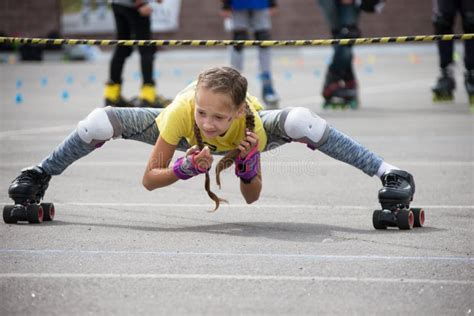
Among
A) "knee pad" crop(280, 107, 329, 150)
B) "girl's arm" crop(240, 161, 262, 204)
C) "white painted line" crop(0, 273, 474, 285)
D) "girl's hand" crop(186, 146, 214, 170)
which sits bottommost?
"white painted line" crop(0, 273, 474, 285)

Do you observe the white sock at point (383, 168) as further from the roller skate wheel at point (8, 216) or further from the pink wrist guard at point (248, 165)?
the roller skate wheel at point (8, 216)

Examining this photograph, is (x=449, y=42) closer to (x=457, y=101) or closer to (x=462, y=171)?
(x=457, y=101)

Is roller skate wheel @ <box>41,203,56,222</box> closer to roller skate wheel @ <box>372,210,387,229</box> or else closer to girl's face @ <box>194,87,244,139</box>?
girl's face @ <box>194,87,244,139</box>

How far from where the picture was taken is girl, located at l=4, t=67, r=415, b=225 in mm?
5680

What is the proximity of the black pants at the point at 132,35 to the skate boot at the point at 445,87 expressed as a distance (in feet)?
11.4

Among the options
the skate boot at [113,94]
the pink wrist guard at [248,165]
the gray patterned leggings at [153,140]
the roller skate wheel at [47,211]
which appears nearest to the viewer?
the pink wrist guard at [248,165]

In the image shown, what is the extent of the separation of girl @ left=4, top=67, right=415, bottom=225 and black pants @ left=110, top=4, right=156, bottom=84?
656cm

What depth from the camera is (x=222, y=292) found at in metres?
4.54

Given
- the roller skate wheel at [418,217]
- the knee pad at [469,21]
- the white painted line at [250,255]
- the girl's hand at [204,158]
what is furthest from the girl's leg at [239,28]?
the white painted line at [250,255]

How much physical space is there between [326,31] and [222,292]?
25.1 metres

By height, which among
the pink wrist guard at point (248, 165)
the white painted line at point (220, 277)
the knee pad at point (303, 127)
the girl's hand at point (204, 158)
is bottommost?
the white painted line at point (220, 277)

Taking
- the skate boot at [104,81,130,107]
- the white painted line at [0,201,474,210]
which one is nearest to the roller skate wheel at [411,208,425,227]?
the white painted line at [0,201,474,210]

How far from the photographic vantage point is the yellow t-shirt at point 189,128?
5.92 meters

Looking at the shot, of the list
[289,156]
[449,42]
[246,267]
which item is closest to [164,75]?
[449,42]
